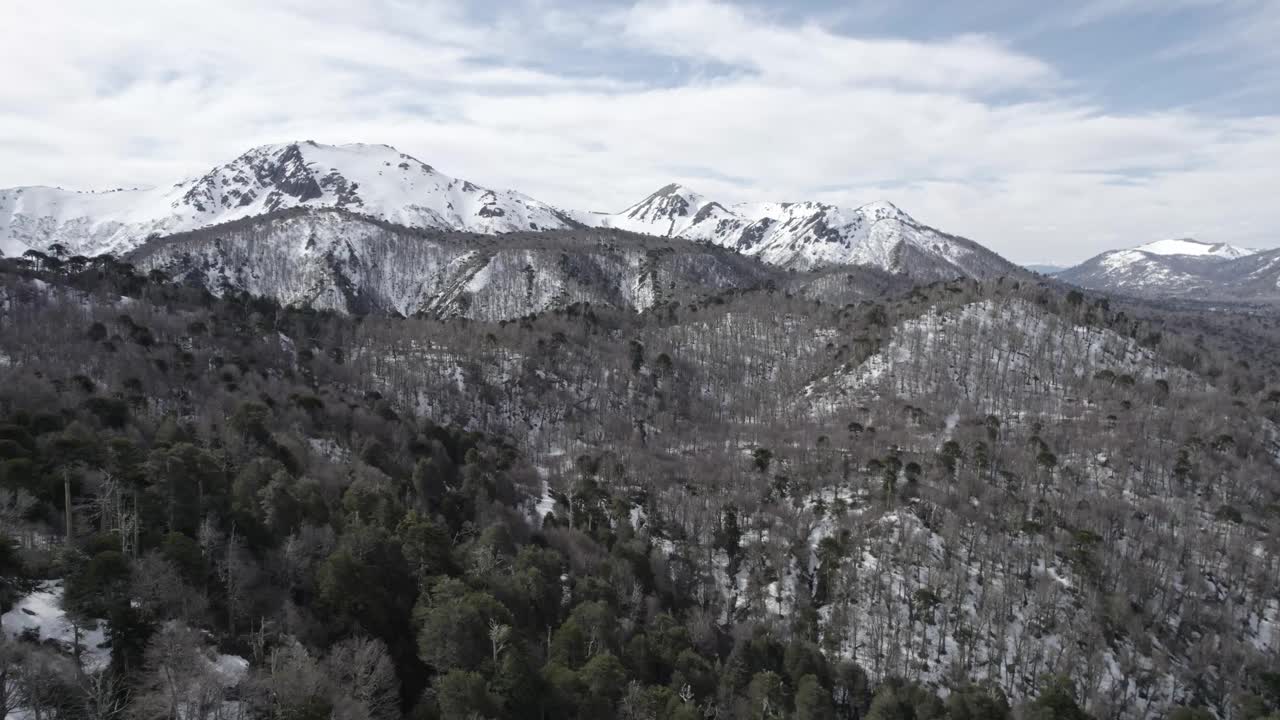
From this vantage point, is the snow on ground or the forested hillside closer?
the snow on ground

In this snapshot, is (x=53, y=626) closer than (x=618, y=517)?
Yes

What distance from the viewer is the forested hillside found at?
44.3 meters

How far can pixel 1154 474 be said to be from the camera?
366 feet

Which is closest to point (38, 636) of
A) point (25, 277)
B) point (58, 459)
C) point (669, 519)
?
point (58, 459)

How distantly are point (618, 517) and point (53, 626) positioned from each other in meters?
68.9

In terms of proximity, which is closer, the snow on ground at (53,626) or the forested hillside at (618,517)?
the snow on ground at (53,626)

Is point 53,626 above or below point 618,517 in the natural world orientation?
above

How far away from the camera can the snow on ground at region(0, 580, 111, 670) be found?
3631 centimetres

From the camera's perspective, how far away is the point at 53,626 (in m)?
37.6

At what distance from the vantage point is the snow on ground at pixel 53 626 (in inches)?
1430

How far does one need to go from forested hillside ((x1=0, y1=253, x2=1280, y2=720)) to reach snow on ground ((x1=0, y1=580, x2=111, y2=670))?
0.14 metres

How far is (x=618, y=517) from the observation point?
9938cm

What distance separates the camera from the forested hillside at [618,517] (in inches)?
1746

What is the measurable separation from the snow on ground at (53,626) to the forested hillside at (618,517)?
136 millimetres
